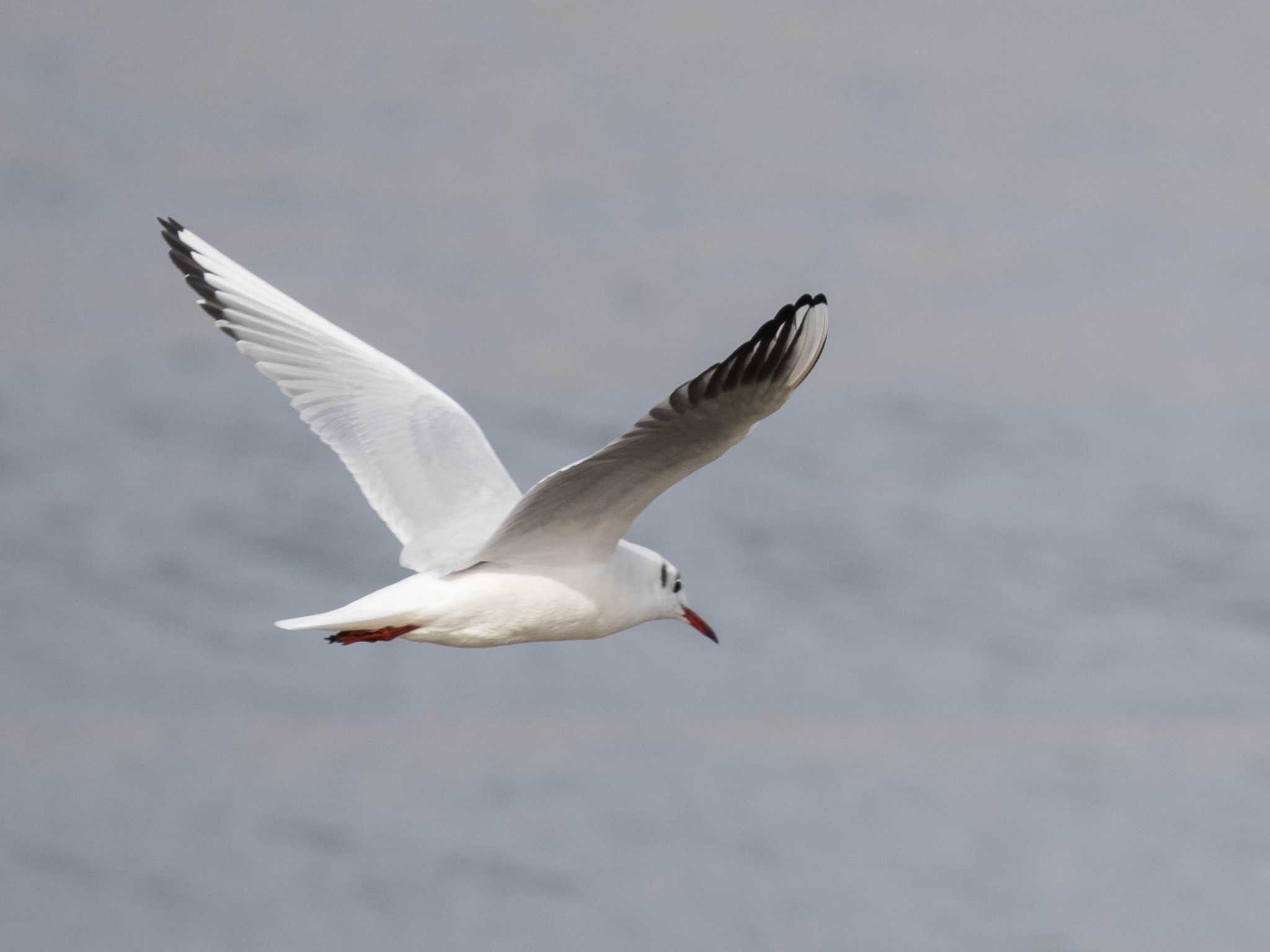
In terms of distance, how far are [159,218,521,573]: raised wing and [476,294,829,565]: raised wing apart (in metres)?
0.55

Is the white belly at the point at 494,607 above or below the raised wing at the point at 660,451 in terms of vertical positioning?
below

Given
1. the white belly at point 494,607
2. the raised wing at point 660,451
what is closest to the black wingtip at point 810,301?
the raised wing at point 660,451

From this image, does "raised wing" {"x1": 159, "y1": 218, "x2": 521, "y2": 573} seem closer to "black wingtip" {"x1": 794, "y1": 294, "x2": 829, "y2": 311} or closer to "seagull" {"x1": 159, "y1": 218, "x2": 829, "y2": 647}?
"seagull" {"x1": 159, "y1": 218, "x2": 829, "y2": 647}

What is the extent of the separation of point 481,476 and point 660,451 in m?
1.24

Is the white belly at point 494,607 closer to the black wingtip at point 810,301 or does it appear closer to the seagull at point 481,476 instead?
the seagull at point 481,476

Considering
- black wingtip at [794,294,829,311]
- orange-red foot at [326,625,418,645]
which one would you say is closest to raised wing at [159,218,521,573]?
orange-red foot at [326,625,418,645]

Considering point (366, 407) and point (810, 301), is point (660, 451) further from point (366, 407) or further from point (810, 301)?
point (366, 407)

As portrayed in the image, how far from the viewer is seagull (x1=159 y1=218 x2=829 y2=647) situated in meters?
3.97

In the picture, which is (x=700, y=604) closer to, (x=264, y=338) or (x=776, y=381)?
(x=264, y=338)

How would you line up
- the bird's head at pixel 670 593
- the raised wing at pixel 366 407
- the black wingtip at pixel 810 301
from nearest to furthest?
the black wingtip at pixel 810 301 < the bird's head at pixel 670 593 < the raised wing at pixel 366 407

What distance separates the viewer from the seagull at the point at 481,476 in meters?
3.97

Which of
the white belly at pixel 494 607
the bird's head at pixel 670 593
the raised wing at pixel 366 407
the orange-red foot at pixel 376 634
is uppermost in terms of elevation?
the raised wing at pixel 366 407

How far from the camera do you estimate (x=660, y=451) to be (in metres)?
4.17

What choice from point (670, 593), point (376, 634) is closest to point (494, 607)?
point (376, 634)
